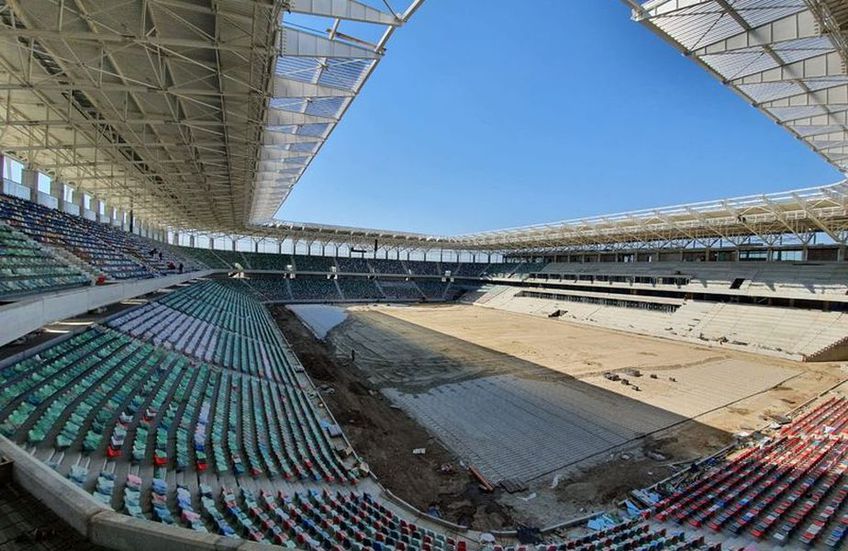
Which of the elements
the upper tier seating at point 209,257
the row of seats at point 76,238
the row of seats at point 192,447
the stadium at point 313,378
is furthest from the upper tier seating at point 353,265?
the row of seats at point 192,447

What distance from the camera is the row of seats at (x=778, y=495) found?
8.91 m

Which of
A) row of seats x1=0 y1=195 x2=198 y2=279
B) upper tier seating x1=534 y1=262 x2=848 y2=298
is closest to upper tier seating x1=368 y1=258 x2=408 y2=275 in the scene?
upper tier seating x1=534 y1=262 x2=848 y2=298

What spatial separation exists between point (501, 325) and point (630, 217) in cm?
1670

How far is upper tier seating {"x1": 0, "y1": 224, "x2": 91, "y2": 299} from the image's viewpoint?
31.4 ft

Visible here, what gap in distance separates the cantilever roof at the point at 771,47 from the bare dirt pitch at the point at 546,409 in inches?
489

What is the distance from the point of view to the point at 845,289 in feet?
99.9

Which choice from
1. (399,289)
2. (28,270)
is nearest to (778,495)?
(28,270)

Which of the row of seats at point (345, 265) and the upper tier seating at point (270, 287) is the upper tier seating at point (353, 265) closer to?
the row of seats at point (345, 265)

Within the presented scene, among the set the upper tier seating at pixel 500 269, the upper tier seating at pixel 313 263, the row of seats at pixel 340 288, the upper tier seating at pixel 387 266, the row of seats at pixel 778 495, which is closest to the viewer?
the row of seats at pixel 778 495

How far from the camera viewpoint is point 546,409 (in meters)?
17.6

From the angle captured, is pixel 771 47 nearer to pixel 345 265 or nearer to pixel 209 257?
pixel 209 257

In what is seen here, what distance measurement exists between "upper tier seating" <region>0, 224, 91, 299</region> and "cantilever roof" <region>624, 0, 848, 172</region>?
1707 centimetres

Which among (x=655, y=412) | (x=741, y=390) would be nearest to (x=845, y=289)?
(x=741, y=390)

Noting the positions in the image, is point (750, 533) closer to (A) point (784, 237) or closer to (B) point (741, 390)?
(B) point (741, 390)
